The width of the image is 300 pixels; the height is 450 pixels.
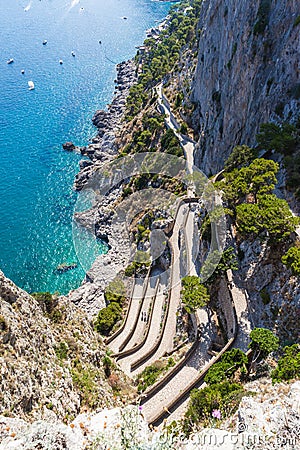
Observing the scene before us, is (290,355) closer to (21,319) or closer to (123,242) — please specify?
(21,319)

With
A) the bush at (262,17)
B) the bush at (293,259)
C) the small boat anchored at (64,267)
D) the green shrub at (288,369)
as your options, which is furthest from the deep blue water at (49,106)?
the bush at (262,17)

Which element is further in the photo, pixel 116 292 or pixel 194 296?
pixel 116 292

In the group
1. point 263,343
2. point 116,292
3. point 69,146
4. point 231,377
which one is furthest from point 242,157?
point 69,146

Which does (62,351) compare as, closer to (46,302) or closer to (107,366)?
(46,302)

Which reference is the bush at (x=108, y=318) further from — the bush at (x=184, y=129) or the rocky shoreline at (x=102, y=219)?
the bush at (x=184, y=129)

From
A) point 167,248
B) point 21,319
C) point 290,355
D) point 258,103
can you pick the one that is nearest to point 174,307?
point 167,248
